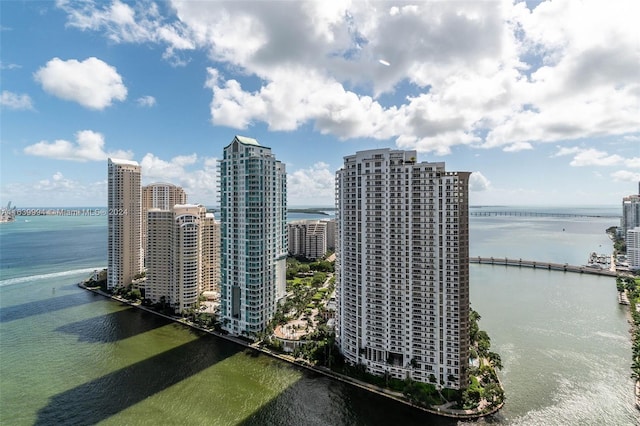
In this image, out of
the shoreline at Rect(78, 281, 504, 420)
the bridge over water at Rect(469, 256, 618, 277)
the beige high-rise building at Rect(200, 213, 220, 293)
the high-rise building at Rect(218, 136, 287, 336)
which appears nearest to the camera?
the shoreline at Rect(78, 281, 504, 420)

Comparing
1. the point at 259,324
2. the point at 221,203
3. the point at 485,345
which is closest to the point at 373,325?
the point at 485,345

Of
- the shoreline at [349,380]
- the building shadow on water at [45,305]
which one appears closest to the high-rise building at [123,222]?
the building shadow on water at [45,305]

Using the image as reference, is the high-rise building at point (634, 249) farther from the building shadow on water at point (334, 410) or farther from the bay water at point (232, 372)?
the building shadow on water at point (334, 410)

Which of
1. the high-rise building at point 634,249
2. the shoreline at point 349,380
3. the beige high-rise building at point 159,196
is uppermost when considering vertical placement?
the beige high-rise building at point 159,196

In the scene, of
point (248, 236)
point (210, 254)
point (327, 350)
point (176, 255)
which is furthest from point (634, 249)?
point (176, 255)

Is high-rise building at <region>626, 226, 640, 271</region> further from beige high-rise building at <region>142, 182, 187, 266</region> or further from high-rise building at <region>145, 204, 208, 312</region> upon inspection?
beige high-rise building at <region>142, 182, 187, 266</region>

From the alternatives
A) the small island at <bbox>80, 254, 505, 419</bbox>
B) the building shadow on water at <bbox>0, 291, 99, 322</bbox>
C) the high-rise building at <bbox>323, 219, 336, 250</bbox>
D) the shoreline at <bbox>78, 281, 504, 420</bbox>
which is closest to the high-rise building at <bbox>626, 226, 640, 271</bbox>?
the small island at <bbox>80, 254, 505, 419</bbox>
